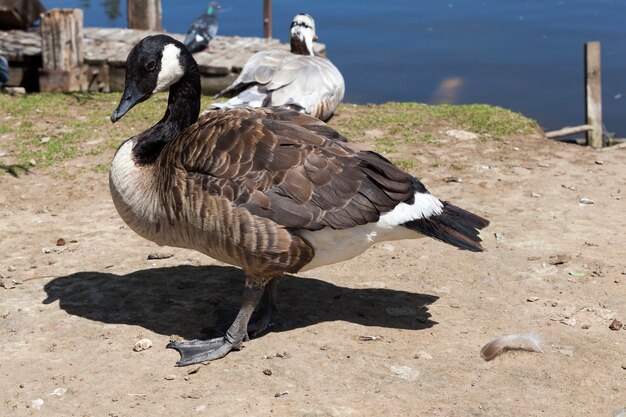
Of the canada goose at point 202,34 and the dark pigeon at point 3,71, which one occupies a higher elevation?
the canada goose at point 202,34

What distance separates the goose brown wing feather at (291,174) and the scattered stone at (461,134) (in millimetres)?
4652

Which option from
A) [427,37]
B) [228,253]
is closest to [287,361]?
[228,253]

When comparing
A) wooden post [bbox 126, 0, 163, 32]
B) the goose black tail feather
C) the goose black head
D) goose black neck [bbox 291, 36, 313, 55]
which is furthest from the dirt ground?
wooden post [bbox 126, 0, 163, 32]

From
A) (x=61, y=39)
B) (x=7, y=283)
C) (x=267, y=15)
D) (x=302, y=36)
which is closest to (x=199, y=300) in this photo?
(x=7, y=283)

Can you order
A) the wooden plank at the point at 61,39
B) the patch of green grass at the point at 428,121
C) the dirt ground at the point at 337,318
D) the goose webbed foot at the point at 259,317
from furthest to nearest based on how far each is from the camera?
the wooden plank at the point at 61,39, the patch of green grass at the point at 428,121, the goose webbed foot at the point at 259,317, the dirt ground at the point at 337,318

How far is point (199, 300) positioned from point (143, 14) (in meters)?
9.19

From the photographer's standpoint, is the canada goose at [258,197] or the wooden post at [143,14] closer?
the canada goose at [258,197]

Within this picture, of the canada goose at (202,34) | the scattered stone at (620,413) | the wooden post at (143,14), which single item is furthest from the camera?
the wooden post at (143,14)

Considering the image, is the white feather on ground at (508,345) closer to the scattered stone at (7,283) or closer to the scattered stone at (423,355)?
the scattered stone at (423,355)

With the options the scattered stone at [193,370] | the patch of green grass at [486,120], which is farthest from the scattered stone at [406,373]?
the patch of green grass at [486,120]

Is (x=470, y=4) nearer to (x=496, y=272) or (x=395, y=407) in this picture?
(x=496, y=272)

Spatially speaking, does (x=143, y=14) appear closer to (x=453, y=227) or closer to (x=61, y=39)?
(x=61, y=39)

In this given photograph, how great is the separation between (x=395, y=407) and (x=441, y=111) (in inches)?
261

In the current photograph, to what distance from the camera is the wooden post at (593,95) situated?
11.3 meters
